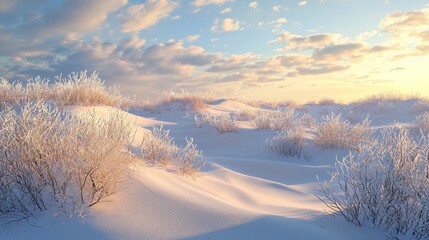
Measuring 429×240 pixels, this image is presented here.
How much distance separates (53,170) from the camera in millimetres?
3469

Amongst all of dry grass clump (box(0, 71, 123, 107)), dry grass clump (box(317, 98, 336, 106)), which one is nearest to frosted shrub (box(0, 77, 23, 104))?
dry grass clump (box(0, 71, 123, 107))

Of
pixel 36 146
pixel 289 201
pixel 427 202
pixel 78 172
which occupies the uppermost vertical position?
pixel 36 146

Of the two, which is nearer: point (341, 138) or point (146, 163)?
point (146, 163)

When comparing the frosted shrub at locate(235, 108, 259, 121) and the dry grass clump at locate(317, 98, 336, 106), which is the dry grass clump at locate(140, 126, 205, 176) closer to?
the frosted shrub at locate(235, 108, 259, 121)

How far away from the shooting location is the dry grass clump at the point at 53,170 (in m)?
3.34

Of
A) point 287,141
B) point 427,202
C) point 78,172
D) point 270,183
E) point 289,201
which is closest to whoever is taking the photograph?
point 427,202

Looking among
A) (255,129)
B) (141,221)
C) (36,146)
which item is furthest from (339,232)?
(255,129)

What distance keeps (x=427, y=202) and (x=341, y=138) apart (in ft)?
18.0

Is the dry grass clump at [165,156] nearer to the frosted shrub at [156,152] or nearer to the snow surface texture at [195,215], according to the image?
the frosted shrub at [156,152]

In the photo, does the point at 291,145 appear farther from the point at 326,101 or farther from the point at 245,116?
the point at 326,101

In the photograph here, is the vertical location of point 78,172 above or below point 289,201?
above

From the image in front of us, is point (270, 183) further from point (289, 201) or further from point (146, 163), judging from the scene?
point (146, 163)

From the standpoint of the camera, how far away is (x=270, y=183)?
572cm

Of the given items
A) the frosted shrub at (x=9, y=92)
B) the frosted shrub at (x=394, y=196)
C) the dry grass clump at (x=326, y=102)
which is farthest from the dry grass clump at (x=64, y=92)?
the dry grass clump at (x=326, y=102)
